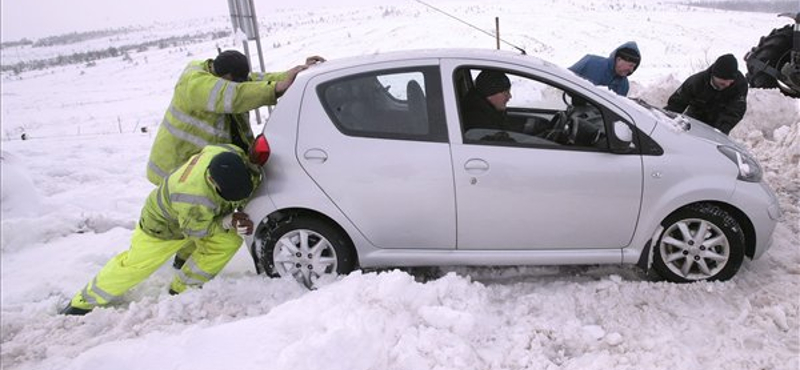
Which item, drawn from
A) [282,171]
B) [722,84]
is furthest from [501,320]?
[722,84]

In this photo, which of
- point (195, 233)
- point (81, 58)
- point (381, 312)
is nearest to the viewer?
point (381, 312)

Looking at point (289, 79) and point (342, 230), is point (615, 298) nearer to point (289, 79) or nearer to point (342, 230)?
point (342, 230)

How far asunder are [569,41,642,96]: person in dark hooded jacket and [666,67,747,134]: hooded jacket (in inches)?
28.0

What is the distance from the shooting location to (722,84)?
5000 mm

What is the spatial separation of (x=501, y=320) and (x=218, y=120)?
2604mm

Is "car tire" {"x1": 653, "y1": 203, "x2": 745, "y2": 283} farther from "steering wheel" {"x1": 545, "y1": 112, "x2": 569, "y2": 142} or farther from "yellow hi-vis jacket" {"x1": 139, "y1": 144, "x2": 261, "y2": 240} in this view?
"yellow hi-vis jacket" {"x1": 139, "y1": 144, "x2": 261, "y2": 240}

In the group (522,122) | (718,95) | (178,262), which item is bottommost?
(178,262)

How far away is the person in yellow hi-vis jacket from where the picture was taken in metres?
3.78

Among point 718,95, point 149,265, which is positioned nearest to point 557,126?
point 718,95

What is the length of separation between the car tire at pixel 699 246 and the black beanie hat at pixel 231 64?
3.27 metres

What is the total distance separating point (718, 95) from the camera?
5191mm

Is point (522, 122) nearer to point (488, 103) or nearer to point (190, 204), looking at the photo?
point (488, 103)

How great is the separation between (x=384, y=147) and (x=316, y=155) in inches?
18.1

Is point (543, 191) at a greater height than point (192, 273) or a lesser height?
greater
